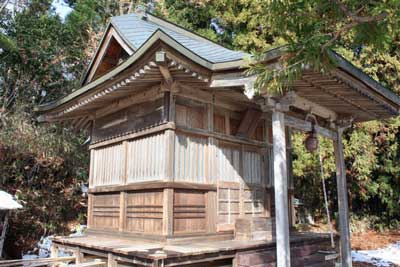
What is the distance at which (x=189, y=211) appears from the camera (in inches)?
213

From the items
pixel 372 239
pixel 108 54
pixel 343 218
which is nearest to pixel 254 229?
pixel 343 218

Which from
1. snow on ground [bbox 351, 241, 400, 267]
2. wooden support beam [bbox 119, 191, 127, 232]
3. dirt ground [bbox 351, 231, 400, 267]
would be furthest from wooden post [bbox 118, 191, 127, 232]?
dirt ground [bbox 351, 231, 400, 267]

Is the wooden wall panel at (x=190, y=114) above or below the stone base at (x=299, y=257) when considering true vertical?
above

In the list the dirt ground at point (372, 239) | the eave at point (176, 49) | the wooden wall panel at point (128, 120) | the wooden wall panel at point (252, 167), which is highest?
the eave at point (176, 49)

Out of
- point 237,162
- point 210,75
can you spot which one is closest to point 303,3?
point 210,75

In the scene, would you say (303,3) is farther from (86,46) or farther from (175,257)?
(86,46)

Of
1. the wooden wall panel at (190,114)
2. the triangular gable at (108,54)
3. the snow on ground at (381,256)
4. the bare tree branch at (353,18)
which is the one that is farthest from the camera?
the snow on ground at (381,256)

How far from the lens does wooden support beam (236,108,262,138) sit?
6359 millimetres

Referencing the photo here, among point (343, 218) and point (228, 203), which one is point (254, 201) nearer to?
point (228, 203)

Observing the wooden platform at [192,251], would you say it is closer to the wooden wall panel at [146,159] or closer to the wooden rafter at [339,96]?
the wooden wall panel at [146,159]

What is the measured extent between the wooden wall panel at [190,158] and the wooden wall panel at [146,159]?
0.24 metres

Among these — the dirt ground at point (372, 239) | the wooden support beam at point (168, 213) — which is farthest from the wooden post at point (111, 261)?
the dirt ground at point (372, 239)

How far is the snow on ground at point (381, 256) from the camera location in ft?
31.8

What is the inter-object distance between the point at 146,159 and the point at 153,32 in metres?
2.33
